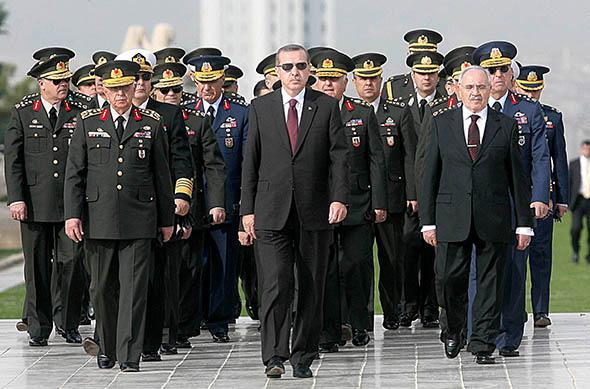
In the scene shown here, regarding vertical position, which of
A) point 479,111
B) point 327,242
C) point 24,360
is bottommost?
point 24,360

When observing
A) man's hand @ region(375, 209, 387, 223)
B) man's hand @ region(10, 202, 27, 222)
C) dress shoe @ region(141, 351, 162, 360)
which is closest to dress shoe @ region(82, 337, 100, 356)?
dress shoe @ region(141, 351, 162, 360)

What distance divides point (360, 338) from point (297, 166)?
7.63 ft

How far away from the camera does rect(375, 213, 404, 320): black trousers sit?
15.1 m

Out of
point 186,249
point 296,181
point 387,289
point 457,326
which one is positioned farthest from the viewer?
point 387,289

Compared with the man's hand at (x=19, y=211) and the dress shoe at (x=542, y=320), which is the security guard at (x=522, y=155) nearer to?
the dress shoe at (x=542, y=320)

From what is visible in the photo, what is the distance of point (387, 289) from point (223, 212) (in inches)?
83.1

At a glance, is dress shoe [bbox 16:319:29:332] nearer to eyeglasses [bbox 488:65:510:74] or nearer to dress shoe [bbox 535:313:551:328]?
dress shoe [bbox 535:313:551:328]

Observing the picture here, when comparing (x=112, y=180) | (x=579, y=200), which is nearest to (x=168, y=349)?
(x=112, y=180)

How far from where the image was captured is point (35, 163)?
14.0 metres

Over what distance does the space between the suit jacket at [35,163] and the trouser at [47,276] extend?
0.19 metres

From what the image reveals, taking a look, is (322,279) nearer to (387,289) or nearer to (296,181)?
(296,181)

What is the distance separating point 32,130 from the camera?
46.0 ft

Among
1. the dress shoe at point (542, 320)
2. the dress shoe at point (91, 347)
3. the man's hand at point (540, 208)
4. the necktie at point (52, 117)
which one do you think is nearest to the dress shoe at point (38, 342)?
the dress shoe at point (91, 347)

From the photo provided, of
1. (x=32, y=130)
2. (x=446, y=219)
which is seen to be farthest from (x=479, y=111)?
(x=32, y=130)
